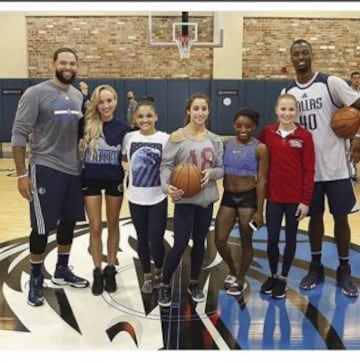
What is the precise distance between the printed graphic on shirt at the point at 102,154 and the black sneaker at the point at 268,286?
4.73 feet

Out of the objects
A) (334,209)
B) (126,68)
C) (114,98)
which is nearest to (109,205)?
(114,98)

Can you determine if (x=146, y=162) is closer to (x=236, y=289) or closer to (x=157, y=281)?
(x=157, y=281)

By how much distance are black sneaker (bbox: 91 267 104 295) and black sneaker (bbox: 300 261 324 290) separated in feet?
4.93

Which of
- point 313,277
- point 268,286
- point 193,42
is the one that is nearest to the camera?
point 268,286

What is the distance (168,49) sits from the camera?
1045 centimetres

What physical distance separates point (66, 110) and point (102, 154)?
378mm

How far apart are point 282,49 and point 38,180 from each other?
847 centimetres

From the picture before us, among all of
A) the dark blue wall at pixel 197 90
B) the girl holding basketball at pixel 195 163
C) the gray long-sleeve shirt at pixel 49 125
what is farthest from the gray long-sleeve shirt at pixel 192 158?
the dark blue wall at pixel 197 90

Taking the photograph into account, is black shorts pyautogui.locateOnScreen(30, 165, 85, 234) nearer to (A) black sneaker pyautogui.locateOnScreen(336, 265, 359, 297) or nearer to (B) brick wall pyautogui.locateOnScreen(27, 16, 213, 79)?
(A) black sneaker pyautogui.locateOnScreen(336, 265, 359, 297)

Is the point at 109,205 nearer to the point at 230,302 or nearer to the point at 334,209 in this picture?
the point at 230,302

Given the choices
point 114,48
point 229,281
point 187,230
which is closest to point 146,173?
point 187,230

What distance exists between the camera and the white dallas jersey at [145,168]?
3.21 metres

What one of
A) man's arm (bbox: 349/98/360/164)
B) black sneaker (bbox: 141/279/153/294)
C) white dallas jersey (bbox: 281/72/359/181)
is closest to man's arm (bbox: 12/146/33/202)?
black sneaker (bbox: 141/279/153/294)

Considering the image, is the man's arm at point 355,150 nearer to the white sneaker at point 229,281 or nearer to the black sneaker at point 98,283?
the white sneaker at point 229,281
